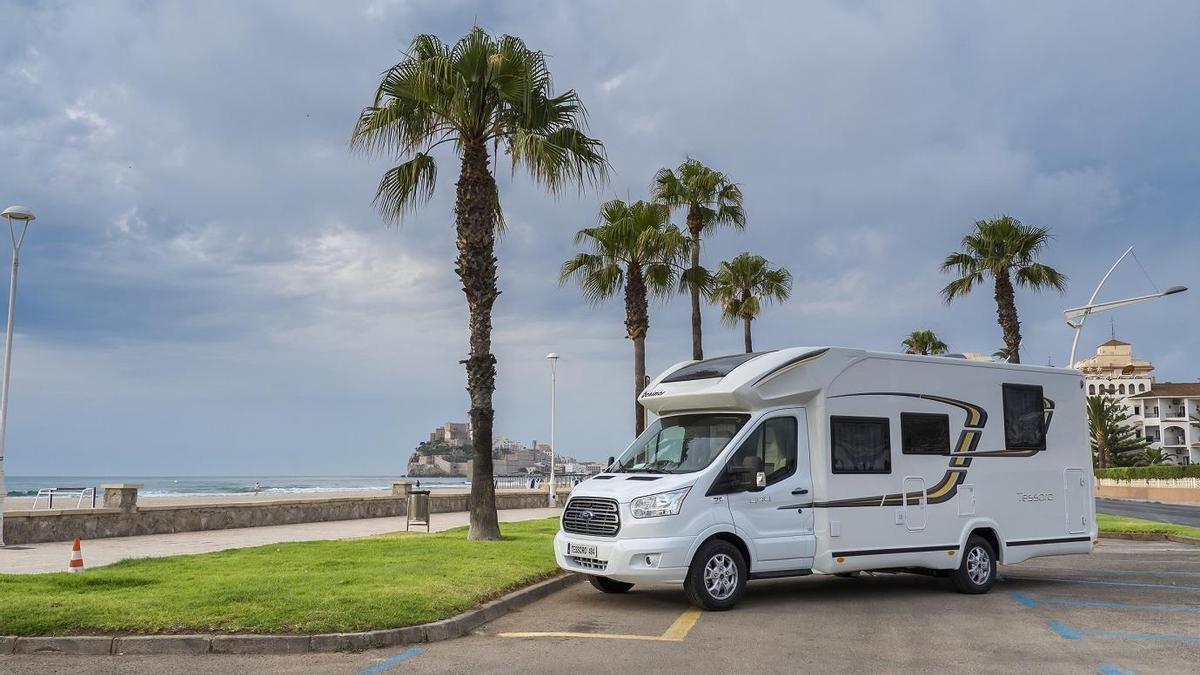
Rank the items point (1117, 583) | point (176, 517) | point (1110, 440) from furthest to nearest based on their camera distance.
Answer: point (1110, 440)
point (176, 517)
point (1117, 583)

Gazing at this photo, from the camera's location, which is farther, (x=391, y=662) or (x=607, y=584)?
(x=607, y=584)

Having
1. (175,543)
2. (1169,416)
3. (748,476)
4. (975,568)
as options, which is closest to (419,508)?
(175,543)

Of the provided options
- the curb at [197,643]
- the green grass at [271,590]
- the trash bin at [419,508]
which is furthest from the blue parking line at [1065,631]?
the trash bin at [419,508]

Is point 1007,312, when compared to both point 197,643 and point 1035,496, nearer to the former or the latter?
point 1035,496

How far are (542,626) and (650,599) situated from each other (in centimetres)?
220

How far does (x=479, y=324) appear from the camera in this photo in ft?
54.5

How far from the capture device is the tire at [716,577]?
1006 centimetres

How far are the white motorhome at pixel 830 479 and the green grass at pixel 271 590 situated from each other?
1.79 m

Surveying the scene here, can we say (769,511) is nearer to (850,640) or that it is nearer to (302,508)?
(850,640)

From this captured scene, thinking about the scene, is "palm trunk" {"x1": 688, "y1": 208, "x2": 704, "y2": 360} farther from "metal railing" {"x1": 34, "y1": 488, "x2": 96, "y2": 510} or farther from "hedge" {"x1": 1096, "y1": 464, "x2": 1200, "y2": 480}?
"hedge" {"x1": 1096, "y1": 464, "x2": 1200, "y2": 480}

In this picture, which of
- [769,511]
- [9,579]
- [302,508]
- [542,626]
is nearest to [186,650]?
[542,626]

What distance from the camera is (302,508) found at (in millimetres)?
26156

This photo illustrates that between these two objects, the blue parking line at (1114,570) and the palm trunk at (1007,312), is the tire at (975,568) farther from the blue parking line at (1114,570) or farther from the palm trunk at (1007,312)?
the palm trunk at (1007,312)

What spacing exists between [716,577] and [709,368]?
8.49 ft
